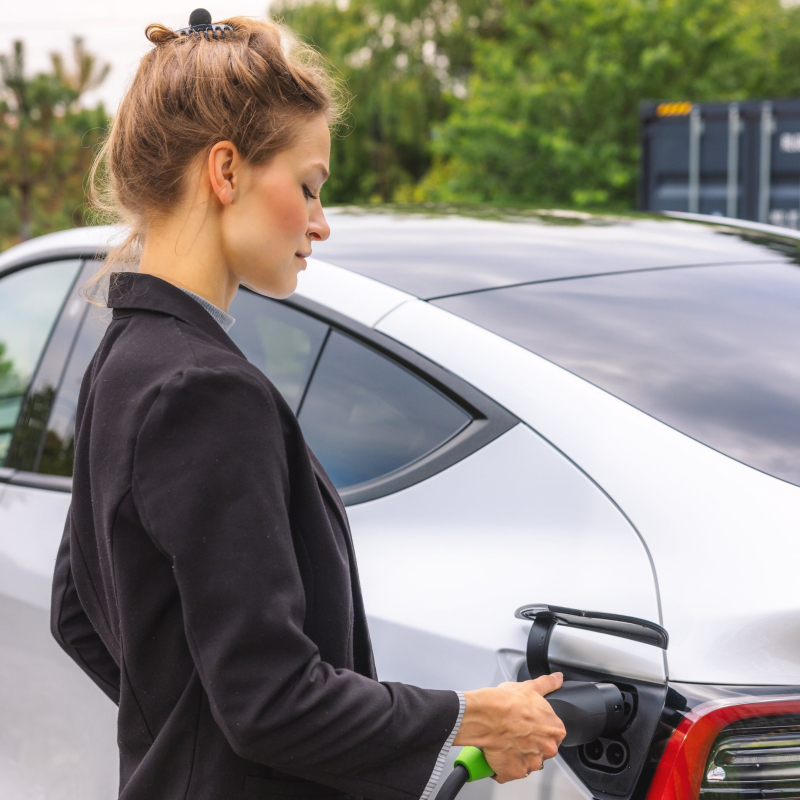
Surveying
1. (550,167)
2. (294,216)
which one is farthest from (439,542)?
(550,167)

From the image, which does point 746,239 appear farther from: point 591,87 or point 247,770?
point 591,87

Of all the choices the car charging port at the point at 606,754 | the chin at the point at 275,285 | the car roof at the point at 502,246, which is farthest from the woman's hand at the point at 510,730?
the car roof at the point at 502,246

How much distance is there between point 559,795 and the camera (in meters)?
1.19

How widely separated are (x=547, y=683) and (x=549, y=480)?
29 centimetres

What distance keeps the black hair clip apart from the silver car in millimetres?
451

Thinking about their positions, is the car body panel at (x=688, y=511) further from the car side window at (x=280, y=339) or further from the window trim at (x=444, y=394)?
the car side window at (x=280, y=339)

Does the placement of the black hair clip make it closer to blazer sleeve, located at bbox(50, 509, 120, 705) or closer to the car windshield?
the car windshield

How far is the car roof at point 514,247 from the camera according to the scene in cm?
180

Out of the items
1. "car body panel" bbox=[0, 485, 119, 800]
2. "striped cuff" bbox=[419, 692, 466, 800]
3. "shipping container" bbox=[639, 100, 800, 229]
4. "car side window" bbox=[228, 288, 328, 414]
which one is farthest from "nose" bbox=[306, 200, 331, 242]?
"shipping container" bbox=[639, 100, 800, 229]

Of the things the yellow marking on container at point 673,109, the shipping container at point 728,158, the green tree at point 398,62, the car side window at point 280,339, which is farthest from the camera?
the green tree at point 398,62

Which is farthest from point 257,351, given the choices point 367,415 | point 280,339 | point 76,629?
point 76,629

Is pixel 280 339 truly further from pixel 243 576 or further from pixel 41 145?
pixel 41 145

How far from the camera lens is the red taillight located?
109cm

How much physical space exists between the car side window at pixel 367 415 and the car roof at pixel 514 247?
156mm
